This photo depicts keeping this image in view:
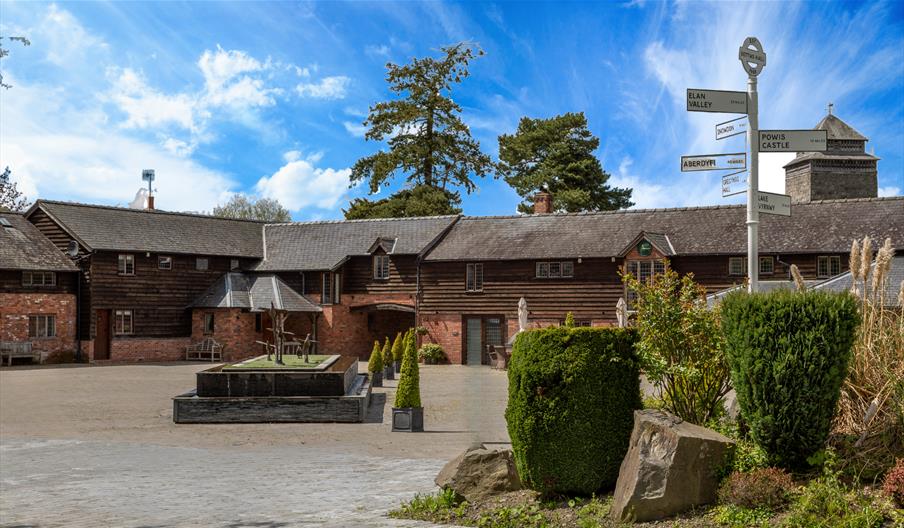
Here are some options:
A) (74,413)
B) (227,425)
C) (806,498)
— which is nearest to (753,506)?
(806,498)

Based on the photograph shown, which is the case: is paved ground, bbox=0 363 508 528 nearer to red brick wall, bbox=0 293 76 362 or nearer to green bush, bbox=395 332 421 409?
green bush, bbox=395 332 421 409

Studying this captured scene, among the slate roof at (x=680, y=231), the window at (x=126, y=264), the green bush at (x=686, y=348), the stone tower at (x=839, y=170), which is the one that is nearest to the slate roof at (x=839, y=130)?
the stone tower at (x=839, y=170)

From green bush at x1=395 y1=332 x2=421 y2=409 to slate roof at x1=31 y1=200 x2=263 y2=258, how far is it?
2631 centimetres

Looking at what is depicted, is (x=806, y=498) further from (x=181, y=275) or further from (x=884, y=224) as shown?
(x=181, y=275)

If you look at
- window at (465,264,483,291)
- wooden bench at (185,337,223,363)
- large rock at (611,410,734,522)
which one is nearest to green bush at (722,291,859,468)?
large rock at (611,410,734,522)

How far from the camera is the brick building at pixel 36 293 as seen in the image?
118ft

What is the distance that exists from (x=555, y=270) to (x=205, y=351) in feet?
57.8

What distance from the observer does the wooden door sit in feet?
127

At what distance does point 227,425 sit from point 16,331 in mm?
23147

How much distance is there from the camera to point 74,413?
64.2 ft

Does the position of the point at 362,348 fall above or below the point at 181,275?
below

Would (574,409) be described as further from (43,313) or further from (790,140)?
(43,313)

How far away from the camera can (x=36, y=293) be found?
36875mm

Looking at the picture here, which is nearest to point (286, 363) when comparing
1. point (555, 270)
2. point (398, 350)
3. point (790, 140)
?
point (398, 350)
